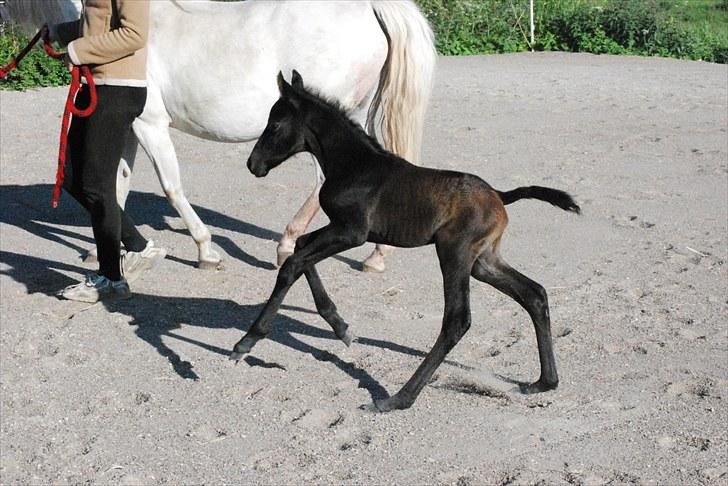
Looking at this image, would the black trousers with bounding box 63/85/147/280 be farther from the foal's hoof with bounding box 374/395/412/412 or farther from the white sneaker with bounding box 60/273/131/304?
the foal's hoof with bounding box 374/395/412/412

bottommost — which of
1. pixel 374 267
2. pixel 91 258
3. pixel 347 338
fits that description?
pixel 91 258

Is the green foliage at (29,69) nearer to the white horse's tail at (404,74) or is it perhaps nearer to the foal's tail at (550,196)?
the white horse's tail at (404,74)

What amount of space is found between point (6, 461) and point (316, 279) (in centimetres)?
155

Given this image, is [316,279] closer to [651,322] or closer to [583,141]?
[651,322]

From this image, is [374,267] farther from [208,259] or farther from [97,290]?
[97,290]

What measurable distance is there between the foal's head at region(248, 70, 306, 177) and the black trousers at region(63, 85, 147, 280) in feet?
3.78

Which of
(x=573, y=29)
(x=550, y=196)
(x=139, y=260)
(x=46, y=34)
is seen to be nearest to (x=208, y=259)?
(x=139, y=260)

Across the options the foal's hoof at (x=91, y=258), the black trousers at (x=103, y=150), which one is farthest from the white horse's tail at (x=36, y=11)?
the foal's hoof at (x=91, y=258)

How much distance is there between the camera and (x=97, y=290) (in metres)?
5.93

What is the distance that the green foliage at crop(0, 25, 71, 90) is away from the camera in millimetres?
12555

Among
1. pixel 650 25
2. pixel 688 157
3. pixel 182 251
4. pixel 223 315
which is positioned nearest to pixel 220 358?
pixel 223 315

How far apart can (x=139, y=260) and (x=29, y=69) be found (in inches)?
288

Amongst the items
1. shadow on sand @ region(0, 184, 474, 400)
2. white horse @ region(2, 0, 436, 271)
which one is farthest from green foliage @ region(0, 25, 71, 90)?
white horse @ region(2, 0, 436, 271)

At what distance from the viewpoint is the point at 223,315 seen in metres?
5.81
